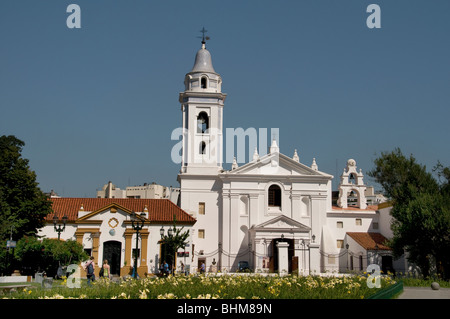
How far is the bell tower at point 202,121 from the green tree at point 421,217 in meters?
15.5

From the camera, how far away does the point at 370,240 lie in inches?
1731

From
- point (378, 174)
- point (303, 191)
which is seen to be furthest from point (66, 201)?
point (378, 174)

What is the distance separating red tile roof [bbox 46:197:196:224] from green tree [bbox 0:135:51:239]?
320 cm

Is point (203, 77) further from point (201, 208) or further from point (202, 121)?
point (201, 208)

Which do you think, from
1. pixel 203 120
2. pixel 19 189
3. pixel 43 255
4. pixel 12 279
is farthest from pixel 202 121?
pixel 12 279

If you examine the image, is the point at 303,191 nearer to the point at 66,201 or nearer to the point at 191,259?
the point at 191,259

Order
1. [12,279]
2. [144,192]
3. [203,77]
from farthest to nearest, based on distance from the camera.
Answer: [144,192]
[203,77]
[12,279]

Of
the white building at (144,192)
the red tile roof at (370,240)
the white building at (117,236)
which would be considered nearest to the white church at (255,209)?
the red tile roof at (370,240)

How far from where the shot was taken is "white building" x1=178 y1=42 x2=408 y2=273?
1670 inches

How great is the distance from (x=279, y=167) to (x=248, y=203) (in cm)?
430

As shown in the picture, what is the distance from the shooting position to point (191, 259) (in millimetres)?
38750

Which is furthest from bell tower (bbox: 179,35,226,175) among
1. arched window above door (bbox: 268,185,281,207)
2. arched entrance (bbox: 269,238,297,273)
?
arched entrance (bbox: 269,238,297,273)
